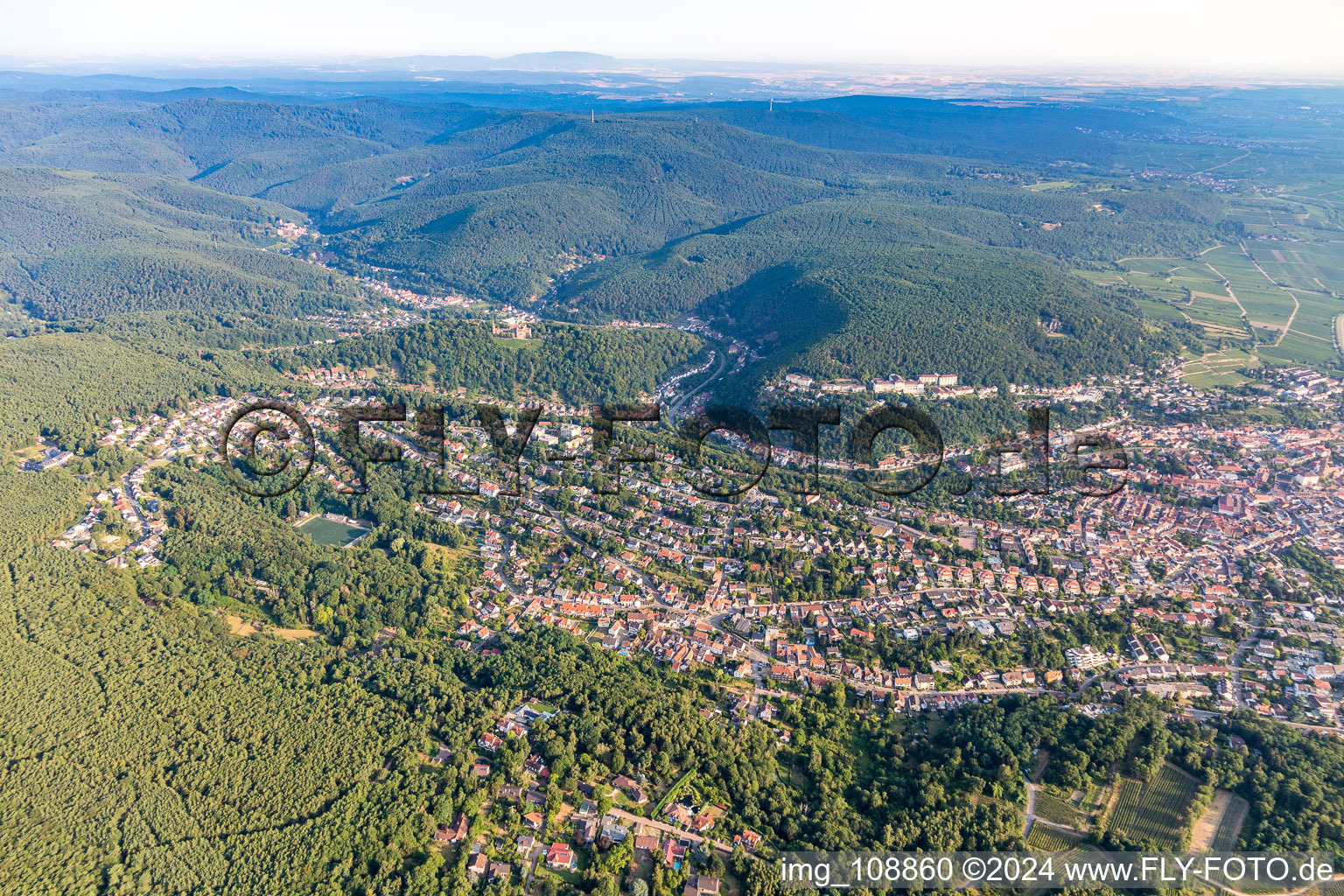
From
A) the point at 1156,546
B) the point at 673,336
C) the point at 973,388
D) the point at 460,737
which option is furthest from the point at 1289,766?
the point at 673,336

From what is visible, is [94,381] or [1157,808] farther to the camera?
[94,381]

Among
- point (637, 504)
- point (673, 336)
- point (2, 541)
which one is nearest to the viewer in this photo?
point (2, 541)

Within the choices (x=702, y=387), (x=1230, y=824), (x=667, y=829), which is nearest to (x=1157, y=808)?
(x=1230, y=824)

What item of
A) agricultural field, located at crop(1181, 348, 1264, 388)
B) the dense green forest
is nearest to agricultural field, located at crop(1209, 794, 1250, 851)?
the dense green forest

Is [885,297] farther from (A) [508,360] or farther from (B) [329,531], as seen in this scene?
(B) [329,531]

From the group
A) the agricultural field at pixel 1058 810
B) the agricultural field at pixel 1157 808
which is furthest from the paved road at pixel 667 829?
the agricultural field at pixel 1157 808

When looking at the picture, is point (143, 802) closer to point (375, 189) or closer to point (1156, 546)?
point (1156, 546)
